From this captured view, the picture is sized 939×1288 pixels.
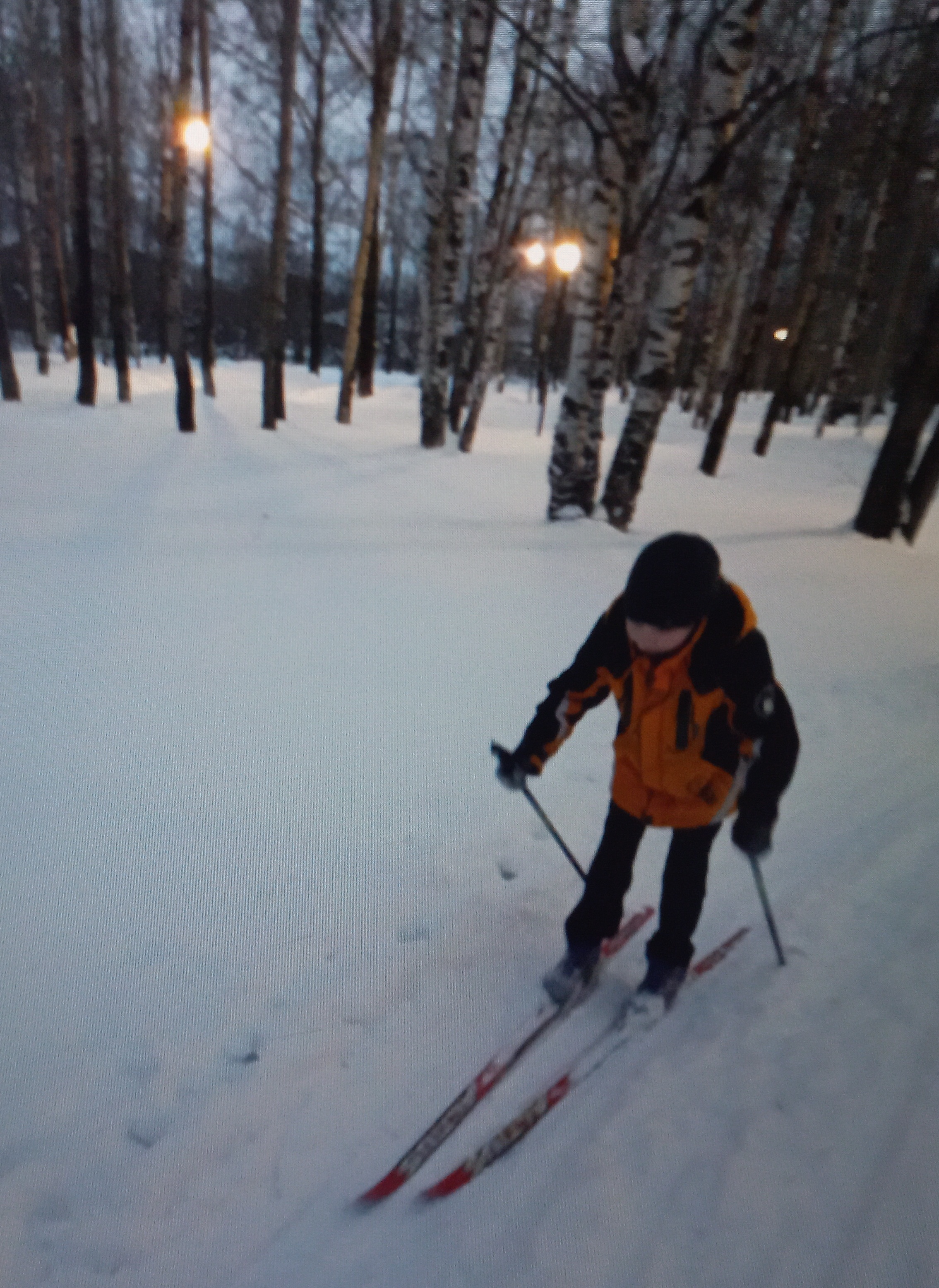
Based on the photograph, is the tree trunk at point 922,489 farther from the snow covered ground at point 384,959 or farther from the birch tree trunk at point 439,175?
the birch tree trunk at point 439,175

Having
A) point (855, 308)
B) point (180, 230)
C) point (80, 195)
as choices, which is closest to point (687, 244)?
point (180, 230)

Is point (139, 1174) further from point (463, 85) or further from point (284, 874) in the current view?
point (463, 85)

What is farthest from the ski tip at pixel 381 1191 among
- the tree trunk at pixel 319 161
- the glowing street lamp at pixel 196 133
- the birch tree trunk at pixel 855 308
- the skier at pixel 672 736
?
the birch tree trunk at pixel 855 308

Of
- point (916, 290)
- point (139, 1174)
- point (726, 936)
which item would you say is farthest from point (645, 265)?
point (139, 1174)

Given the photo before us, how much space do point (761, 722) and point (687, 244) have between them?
672cm

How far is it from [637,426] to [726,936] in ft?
20.6

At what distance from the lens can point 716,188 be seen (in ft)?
22.9

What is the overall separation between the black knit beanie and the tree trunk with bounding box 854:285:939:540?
815cm

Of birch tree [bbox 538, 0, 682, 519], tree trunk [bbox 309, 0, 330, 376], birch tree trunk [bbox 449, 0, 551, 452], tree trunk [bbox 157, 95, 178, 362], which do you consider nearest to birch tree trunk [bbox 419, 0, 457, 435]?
birch tree trunk [bbox 449, 0, 551, 452]

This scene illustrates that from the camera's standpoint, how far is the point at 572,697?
2.42 metres

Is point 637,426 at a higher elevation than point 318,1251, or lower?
higher

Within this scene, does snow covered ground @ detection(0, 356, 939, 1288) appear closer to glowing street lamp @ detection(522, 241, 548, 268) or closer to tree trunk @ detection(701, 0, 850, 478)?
tree trunk @ detection(701, 0, 850, 478)

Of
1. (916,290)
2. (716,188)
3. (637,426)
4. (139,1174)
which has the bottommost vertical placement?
(139,1174)

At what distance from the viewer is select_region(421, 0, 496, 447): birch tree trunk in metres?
10.3
